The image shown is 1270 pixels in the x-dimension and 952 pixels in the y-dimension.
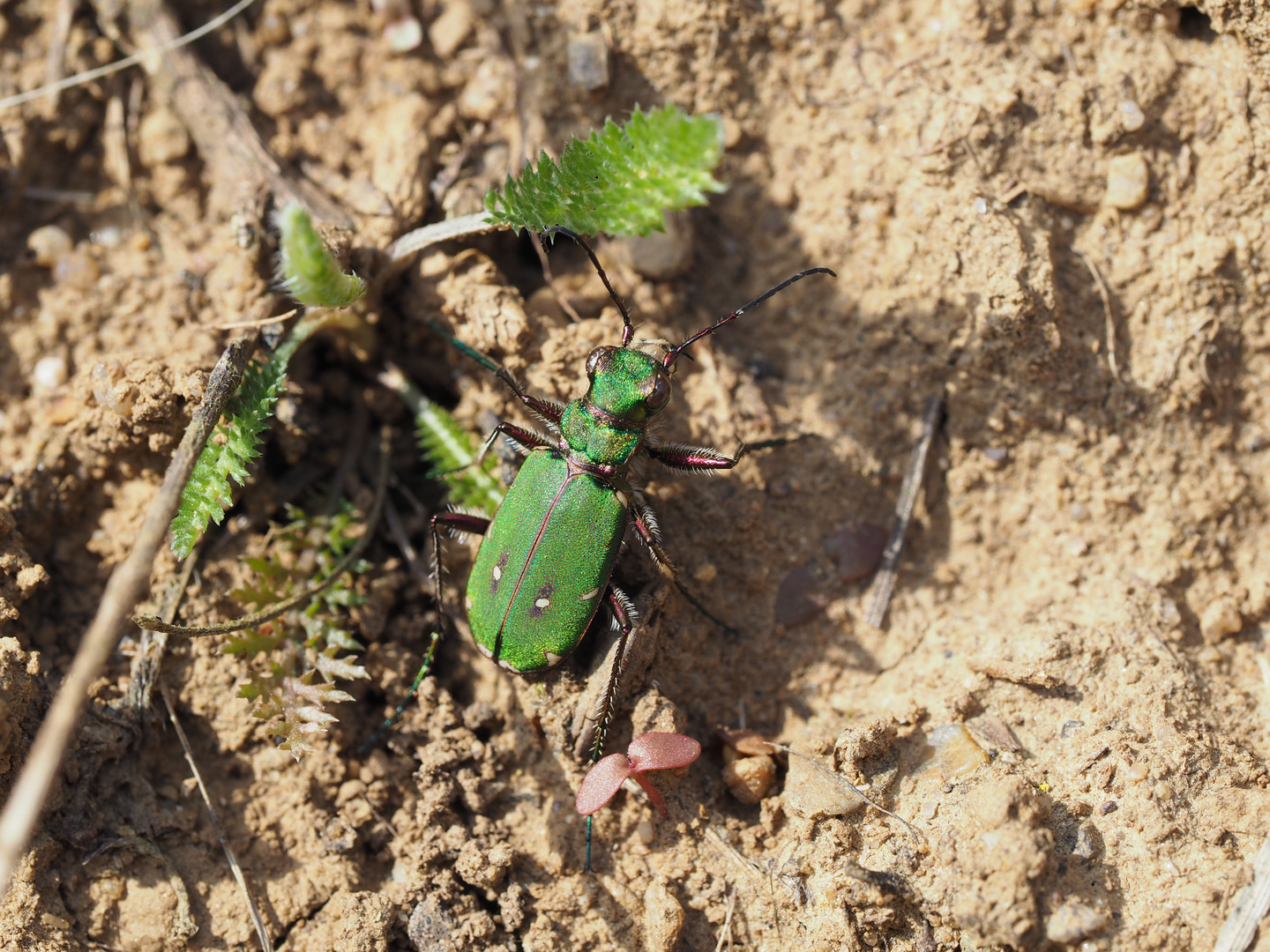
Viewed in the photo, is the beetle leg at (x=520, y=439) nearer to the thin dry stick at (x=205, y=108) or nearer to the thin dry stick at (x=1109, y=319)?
the thin dry stick at (x=205, y=108)

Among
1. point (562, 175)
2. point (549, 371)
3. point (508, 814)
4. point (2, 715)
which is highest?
point (562, 175)

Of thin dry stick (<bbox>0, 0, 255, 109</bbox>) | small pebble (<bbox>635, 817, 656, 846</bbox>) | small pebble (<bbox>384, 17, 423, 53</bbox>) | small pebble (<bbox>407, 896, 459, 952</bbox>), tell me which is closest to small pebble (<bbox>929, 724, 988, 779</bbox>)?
small pebble (<bbox>635, 817, 656, 846</bbox>)

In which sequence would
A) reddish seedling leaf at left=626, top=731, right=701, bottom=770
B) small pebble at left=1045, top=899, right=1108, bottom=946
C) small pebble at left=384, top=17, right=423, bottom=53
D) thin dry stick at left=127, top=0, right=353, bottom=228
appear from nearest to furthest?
1. small pebble at left=1045, top=899, right=1108, bottom=946
2. reddish seedling leaf at left=626, top=731, right=701, bottom=770
3. thin dry stick at left=127, top=0, right=353, bottom=228
4. small pebble at left=384, top=17, right=423, bottom=53

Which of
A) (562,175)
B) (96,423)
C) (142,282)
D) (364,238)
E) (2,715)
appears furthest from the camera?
(142,282)

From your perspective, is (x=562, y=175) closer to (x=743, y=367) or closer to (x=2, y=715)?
(x=743, y=367)

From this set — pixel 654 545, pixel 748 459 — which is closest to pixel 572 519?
pixel 654 545

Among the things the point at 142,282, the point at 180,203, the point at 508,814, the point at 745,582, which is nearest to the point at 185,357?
the point at 142,282

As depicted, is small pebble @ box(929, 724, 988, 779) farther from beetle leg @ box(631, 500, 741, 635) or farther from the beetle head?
the beetle head

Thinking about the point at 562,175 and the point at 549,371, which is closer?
the point at 562,175
